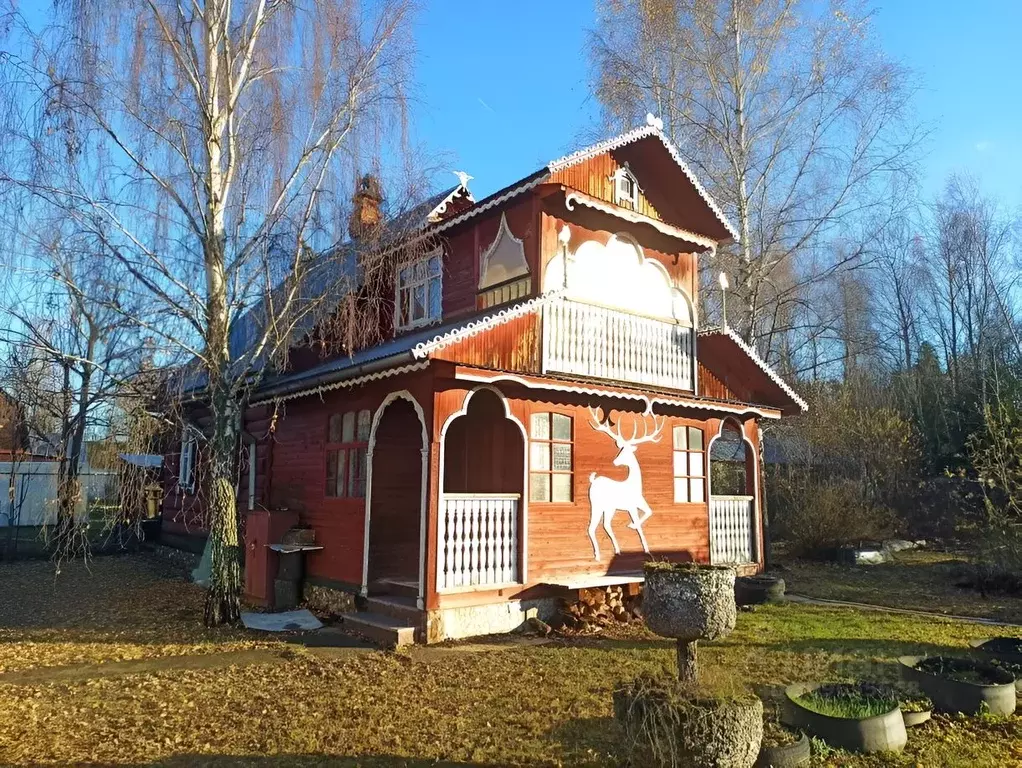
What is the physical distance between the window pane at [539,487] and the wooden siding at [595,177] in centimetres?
445

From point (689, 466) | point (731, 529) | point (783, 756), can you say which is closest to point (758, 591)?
point (731, 529)

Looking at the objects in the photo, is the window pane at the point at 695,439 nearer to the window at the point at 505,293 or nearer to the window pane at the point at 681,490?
the window pane at the point at 681,490

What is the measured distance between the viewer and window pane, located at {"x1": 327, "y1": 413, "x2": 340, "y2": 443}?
1184 centimetres

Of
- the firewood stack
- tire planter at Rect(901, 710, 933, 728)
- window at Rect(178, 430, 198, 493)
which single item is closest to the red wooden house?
the firewood stack

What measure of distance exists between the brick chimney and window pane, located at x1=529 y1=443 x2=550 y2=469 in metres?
3.86

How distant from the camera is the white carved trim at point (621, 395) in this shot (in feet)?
31.4

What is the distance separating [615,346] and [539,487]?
101 inches

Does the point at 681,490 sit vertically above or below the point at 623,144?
below

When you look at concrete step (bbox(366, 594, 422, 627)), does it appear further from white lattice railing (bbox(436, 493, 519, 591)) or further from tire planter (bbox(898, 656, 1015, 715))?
tire planter (bbox(898, 656, 1015, 715))

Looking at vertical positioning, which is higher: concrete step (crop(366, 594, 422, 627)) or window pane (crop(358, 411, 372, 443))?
window pane (crop(358, 411, 372, 443))

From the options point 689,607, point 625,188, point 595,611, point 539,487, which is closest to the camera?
point 689,607

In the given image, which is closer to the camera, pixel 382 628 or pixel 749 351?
pixel 382 628

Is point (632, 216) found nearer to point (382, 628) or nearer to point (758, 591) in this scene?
point (758, 591)

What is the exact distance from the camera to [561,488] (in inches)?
432
